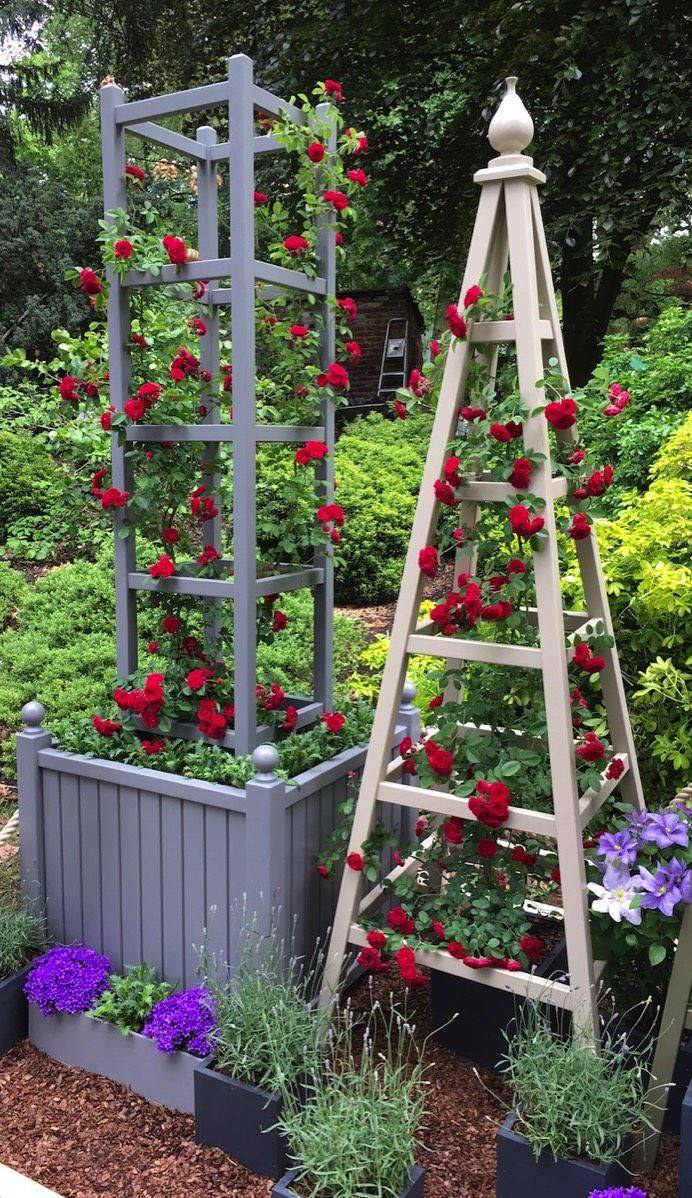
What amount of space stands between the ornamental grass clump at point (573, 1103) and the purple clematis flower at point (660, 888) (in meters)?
0.30

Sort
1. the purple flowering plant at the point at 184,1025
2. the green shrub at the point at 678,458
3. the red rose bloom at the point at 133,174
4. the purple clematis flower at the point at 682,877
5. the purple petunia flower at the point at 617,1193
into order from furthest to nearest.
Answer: the green shrub at the point at 678,458 → the red rose bloom at the point at 133,174 → the purple flowering plant at the point at 184,1025 → the purple clematis flower at the point at 682,877 → the purple petunia flower at the point at 617,1193

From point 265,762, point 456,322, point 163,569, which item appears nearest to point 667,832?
point 265,762

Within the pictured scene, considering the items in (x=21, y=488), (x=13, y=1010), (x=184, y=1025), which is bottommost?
(x=13, y=1010)

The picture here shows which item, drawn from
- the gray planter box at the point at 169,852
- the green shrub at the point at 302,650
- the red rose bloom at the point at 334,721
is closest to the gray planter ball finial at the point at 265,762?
the gray planter box at the point at 169,852

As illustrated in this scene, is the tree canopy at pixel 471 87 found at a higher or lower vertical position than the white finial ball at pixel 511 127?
higher

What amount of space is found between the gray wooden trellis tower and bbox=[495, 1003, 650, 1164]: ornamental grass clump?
1.03 m

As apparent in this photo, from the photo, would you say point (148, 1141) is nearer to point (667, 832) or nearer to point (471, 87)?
point (667, 832)

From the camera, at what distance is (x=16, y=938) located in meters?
2.53

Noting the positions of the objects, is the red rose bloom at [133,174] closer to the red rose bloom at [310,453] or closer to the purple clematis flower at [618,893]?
the red rose bloom at [310,453]

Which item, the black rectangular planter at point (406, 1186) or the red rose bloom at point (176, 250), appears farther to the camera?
the red rose bloom at point (176, 250)

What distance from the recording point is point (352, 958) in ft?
8.59

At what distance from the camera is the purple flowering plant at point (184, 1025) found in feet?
7.36

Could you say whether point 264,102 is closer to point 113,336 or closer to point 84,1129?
point 113,336

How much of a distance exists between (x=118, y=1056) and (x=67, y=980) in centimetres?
22
